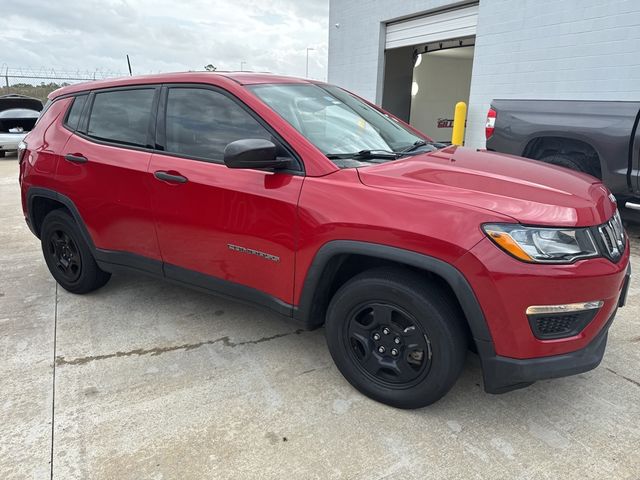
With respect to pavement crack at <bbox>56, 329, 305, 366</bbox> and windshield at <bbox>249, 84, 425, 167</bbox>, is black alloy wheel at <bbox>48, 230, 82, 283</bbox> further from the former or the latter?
windshield at <bbox>249, 84, 425, 167</bbox>

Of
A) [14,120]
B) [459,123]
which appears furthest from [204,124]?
[14,120]

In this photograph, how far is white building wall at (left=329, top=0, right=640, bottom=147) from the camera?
21.6 feet

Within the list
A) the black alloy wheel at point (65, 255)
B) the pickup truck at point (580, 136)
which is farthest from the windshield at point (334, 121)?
the pickup truck at point (580, 136)

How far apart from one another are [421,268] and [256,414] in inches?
44.4

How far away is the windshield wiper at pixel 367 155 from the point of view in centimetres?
254

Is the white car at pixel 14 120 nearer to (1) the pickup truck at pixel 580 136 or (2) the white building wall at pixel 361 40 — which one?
(2) the white building wall at pixel 361 40

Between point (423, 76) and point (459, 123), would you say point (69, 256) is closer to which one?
point (459, 123)

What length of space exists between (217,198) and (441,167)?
1.25 meters

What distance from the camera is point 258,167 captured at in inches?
95.5

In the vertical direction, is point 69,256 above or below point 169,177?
below

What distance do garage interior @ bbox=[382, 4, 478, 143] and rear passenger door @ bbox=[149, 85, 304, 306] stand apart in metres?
8.62

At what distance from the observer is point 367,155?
2.66m

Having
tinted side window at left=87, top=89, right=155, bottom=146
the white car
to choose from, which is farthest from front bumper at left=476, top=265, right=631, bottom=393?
the white car

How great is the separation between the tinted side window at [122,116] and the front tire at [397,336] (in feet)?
5.91
